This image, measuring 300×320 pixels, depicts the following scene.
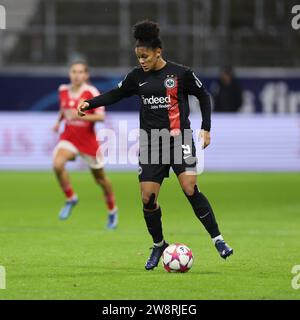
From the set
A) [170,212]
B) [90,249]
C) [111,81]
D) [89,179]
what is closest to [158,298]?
[90,249]

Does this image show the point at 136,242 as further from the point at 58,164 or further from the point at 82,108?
the point at 82,108

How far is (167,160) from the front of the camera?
10.0 m

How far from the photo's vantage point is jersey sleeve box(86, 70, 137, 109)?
33.1ft

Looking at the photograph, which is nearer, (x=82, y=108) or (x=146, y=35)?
(x=146, y=35)

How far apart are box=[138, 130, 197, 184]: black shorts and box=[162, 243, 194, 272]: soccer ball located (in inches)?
28.4

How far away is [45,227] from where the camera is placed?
47.0ft

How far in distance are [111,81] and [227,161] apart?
155 inches

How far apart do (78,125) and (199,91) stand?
216 inches

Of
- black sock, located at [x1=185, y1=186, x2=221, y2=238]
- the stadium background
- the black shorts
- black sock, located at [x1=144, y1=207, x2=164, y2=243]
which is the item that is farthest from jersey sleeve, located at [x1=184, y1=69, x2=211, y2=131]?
the stadium background

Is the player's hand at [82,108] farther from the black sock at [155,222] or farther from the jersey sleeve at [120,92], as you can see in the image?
the black sock at [155,222]

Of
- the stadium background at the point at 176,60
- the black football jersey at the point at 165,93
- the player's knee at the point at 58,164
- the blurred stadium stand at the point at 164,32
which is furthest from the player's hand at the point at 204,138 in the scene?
the blurred stadium stand at the point at 164,32

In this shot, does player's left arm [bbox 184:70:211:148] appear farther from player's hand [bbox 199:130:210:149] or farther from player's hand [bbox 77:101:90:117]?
player's hand [bbox 77:101:90:117]

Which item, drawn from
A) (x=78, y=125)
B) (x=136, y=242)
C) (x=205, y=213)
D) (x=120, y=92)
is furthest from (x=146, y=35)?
(x=78, y=125)

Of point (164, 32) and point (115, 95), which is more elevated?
point (115, 95)
